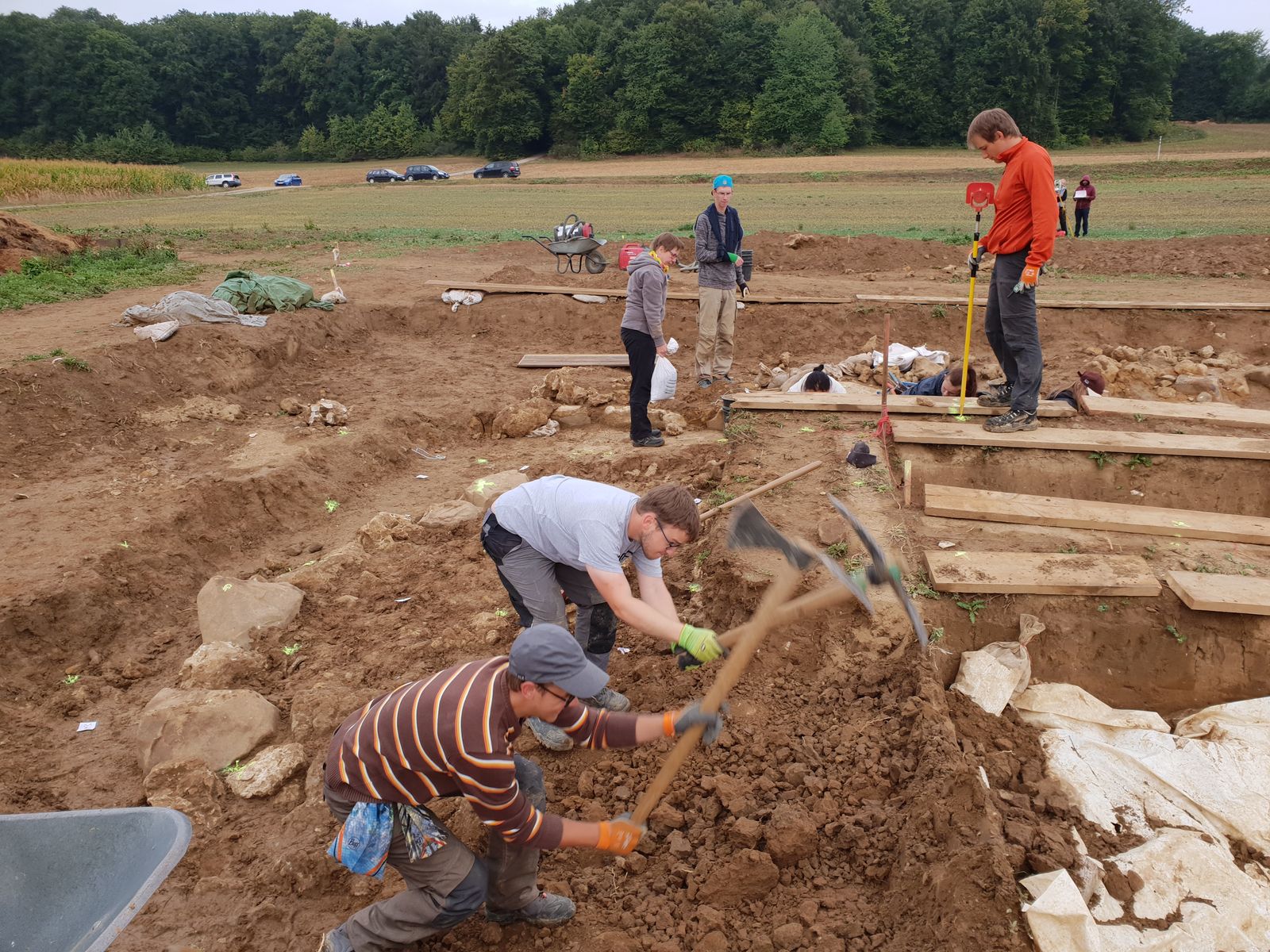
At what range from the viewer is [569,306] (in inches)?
467

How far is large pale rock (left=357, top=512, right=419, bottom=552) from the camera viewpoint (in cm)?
604

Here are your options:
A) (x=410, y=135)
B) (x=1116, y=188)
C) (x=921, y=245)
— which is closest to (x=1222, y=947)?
(x=921, y=245)

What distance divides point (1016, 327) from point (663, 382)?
12.1 feet

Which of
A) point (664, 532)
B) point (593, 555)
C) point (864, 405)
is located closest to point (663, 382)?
point (864, 405)

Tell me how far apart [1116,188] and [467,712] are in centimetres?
2990

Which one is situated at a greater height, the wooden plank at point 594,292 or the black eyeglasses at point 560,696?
the wooden plank at point 594,292

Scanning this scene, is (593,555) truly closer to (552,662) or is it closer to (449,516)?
(552,662)

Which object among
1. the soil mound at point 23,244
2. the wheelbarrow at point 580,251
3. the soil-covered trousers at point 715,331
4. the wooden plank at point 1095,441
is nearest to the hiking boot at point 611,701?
the wooden plank at point 1095,441

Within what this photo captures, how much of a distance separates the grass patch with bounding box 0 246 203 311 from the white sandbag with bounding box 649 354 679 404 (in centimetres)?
845

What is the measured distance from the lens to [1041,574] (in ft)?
14.6

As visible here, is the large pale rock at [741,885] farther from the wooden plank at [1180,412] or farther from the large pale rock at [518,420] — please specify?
the large pale rock at [518,420]

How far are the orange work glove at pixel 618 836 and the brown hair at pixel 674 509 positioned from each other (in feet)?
3.27

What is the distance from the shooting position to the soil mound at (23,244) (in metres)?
13.4

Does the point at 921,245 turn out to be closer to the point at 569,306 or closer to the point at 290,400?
the point at 569,306
